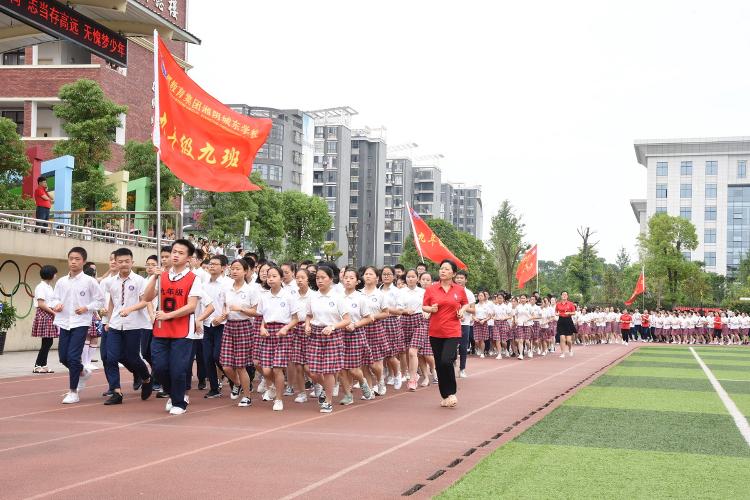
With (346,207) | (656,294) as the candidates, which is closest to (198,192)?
(656,294)

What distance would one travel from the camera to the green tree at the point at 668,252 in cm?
6384

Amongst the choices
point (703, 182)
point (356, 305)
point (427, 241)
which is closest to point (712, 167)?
point (703, 182)

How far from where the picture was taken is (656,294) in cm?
6788

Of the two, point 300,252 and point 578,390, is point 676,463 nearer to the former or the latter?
point 578,390

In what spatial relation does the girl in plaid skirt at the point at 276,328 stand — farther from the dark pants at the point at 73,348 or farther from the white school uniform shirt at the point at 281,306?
the dark pants at the point at 73,348

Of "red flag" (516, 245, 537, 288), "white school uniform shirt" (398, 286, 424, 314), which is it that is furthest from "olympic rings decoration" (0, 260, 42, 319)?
"red flag" (516, 245, 537, 288)

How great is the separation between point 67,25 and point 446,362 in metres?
9.66

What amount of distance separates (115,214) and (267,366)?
710 inches

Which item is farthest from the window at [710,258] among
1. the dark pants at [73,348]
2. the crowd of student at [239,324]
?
the dark pants at [73,348]

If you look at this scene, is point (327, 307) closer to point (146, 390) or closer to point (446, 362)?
point (446, 362)

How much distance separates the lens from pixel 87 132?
31.3m

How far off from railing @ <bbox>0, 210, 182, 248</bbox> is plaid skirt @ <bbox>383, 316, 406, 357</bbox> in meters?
11.6

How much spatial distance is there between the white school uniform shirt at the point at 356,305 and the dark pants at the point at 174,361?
213 centimetres

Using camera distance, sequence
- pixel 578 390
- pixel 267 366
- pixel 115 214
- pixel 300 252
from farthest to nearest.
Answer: pixel 300 252 < pixel 115 214 < pixel 578 390 < pixel 267 366
